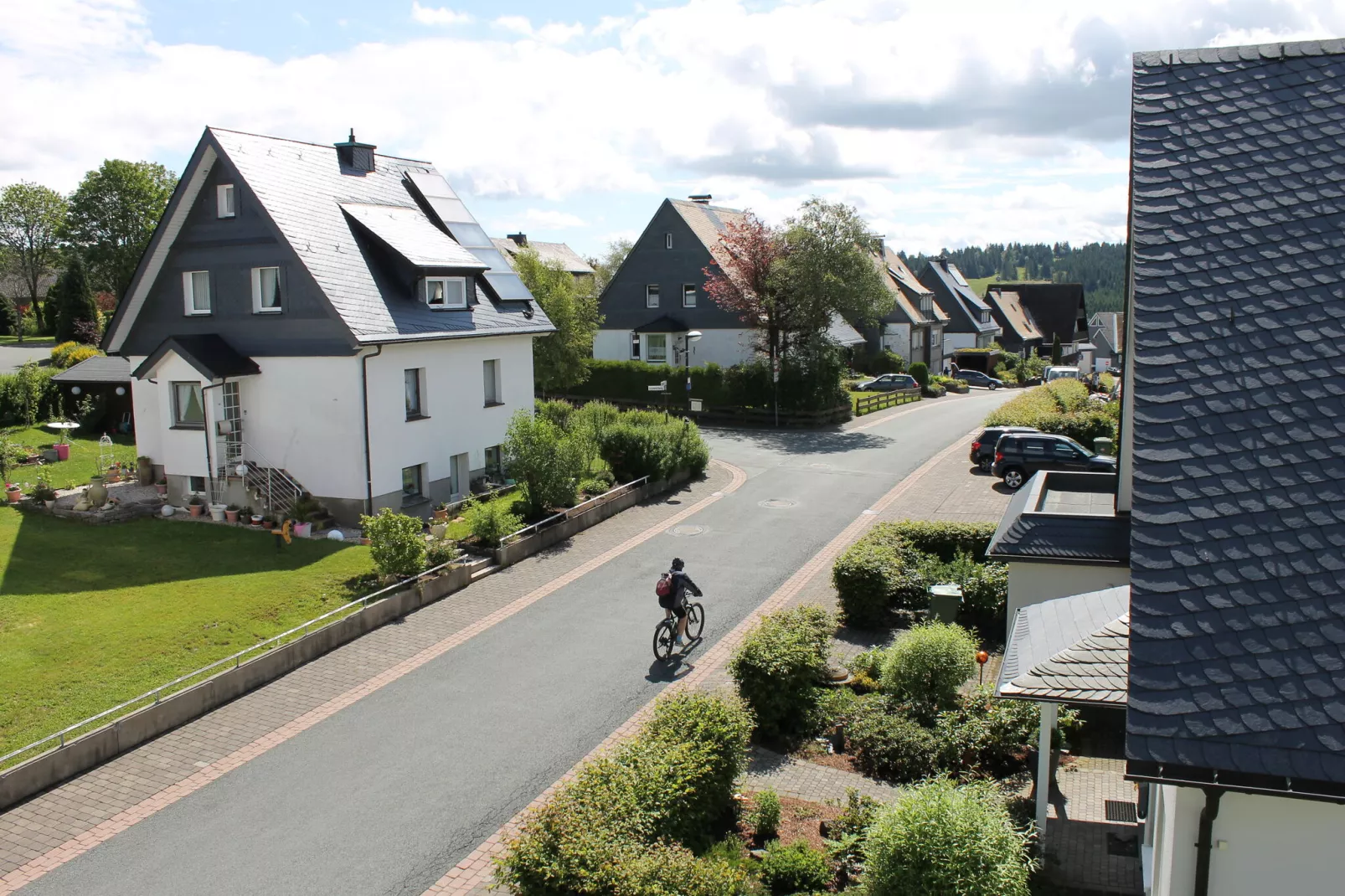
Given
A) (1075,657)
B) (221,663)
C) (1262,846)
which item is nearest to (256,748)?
(221,663)

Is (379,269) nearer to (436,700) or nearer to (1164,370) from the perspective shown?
(436,700)

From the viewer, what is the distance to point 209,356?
25203mm

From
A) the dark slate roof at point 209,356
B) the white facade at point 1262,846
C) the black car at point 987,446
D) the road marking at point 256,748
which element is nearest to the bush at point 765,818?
the white facade at point 1262,846

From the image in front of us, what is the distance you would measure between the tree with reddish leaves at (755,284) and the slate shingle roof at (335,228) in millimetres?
19335

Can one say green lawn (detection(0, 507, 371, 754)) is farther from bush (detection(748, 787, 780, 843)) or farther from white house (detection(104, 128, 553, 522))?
bush (detection(748, 787, 780, 843))

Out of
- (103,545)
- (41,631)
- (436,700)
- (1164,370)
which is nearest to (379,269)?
(103,545)

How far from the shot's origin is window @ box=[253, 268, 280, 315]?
2572 centimetres

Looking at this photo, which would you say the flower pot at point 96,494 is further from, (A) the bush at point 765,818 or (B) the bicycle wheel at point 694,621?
(A) the bush at point 765,818

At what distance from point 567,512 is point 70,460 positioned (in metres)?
18.3

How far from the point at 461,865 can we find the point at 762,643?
17.3 ft

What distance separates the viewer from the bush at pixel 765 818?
36.0ft

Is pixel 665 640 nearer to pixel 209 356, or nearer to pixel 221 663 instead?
pixel 221 663

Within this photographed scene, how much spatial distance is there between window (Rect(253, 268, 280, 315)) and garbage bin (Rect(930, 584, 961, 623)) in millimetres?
17859

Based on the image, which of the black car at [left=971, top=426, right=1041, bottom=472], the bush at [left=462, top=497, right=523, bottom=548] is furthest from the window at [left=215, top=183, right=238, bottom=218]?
the black car at [left=971, top=426, right=1041, bottom=472]
